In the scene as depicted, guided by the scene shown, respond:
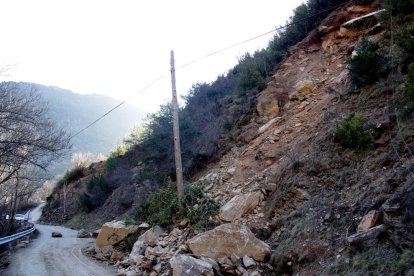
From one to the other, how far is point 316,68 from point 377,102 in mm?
5644

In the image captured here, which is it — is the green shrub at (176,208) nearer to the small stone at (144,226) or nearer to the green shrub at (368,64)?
the small stone at (144,226)

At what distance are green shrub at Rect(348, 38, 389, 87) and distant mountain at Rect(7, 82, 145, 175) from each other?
101m

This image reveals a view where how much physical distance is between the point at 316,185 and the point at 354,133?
4.91 feet

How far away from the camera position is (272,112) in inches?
537

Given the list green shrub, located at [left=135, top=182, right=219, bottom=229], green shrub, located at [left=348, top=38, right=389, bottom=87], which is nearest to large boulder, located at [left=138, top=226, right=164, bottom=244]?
green shrub, located at [left=135, top=182, right=219, bottom=229]

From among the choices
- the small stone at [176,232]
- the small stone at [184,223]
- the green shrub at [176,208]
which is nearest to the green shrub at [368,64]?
the green shrub at [176,208]

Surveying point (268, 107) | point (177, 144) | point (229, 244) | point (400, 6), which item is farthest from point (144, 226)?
point (400, 6)

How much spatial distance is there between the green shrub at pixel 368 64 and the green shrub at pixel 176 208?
5.69 metres

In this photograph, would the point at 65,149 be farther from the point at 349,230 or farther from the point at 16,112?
the point at 349,230

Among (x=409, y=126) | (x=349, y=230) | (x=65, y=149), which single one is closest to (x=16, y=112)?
(x=65, y=149)

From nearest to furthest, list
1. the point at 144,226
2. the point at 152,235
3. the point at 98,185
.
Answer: the point at 152,235
the point at 144,226
the point at 98,185

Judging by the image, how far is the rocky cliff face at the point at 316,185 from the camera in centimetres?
545

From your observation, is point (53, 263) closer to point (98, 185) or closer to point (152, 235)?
point (152, 235)

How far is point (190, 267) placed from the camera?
6.97 m
